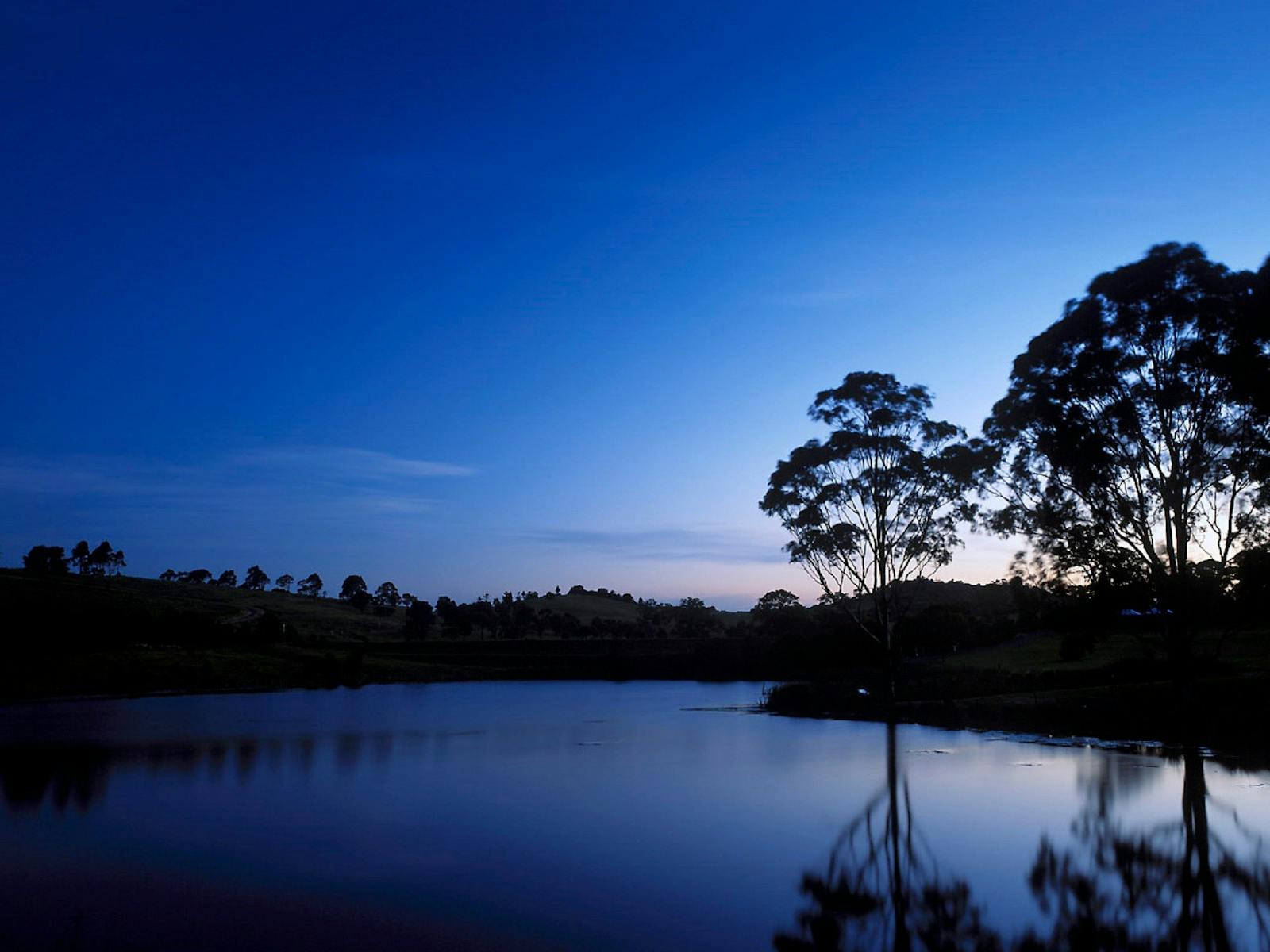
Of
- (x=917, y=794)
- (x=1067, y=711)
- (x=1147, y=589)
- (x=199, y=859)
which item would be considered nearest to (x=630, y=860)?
(x=199, y=859)

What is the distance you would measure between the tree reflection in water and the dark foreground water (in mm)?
51

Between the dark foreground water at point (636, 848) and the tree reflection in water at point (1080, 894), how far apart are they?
0.05 meters

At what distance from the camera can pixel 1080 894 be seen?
11344 millimetres

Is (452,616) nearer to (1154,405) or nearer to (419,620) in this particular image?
(419,620)

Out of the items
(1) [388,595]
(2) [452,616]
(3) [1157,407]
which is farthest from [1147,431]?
(1) [388,595]

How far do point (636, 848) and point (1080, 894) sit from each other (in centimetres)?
629

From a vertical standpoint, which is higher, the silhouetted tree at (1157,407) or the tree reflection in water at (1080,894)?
the silhouetted tree at (1157,407)

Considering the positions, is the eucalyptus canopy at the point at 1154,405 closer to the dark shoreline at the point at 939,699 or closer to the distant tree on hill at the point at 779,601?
the dark shoreline at the point at 939,699

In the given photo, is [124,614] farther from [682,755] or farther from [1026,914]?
[1026,914]

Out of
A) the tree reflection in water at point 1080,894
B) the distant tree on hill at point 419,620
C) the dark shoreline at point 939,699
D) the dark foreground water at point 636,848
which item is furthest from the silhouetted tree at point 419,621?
the tree reflection in water at point 1080,894

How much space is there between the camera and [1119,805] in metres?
16.9

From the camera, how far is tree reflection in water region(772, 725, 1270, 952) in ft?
31.7

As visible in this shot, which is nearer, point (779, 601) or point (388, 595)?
point (779, 601)

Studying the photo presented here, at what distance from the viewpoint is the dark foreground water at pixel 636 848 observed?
10.4 m
